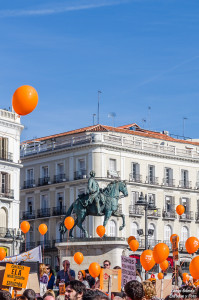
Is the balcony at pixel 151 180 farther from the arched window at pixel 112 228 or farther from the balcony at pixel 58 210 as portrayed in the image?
the balcony at pixel 58 210

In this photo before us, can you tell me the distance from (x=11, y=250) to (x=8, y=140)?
273 inches

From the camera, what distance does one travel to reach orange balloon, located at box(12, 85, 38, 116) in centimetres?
1505

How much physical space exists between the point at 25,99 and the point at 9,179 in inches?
1640

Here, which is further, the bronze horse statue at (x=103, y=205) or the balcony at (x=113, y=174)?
the balcony at (x=113, y=174)

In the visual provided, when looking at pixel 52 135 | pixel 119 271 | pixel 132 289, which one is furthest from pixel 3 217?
pixel 132 289

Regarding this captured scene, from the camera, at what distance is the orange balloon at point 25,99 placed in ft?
49.4

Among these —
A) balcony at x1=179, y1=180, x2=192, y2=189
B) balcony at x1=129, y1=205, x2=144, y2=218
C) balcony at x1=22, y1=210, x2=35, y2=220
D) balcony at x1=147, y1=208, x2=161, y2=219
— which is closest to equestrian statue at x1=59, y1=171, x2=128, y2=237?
balcony at x1=129, y1=205, x2=144, y2=218

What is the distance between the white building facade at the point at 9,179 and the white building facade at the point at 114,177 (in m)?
6.97

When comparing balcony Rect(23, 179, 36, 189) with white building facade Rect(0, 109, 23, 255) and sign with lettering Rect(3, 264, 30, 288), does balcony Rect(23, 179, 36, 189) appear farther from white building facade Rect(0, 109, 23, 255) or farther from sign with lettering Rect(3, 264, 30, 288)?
sign with lettering Rect(3, 264, 30, 288)

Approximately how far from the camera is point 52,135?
7094 cm

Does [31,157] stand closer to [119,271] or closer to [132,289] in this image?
[119,271]

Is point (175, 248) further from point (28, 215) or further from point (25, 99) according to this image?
point (28, 215)

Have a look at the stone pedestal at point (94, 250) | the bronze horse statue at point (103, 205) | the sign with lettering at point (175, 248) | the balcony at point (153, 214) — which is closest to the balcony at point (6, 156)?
the balcony at point (153, 214)

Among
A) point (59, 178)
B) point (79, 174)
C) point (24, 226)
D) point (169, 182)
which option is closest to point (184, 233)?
point (169, 182)
